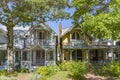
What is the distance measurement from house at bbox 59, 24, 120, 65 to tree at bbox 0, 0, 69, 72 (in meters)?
17.5

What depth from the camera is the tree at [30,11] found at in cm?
3194

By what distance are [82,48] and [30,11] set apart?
71.3 feet

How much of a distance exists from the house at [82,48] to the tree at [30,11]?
57.3 feet

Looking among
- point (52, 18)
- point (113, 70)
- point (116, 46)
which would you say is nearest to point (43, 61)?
point (116, 46)

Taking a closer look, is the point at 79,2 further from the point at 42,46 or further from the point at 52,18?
the point at 42,46

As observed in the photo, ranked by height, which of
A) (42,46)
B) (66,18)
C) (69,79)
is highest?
(66,18)

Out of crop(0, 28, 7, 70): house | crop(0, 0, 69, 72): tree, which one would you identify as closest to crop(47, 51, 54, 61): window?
crop(0, 28, 7, 70): house

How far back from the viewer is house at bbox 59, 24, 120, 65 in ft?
173

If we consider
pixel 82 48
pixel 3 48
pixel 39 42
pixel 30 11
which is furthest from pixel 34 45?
pixel 30 11

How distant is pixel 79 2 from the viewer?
29.1 meters

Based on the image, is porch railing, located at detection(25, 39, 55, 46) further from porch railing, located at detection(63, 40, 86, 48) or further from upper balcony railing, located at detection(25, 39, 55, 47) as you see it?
porch railing, located at detection(63, 40, 86, 48)

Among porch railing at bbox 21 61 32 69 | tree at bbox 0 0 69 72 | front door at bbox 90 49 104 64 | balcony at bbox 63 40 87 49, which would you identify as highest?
tree at bbox 0 0 69 72

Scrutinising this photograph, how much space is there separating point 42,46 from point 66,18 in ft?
53.7

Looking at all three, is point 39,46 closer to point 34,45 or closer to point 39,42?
point 34,45
